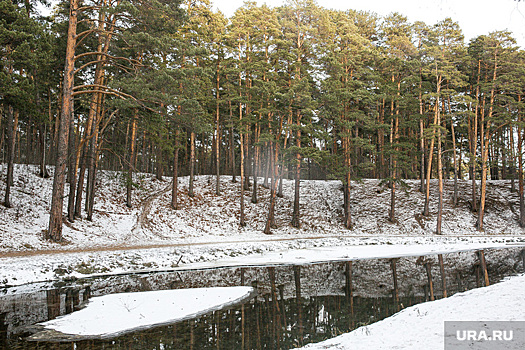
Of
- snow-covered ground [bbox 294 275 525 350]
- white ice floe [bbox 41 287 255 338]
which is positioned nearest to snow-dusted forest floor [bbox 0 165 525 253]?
white ice floe [bbox 41 287 255 338]

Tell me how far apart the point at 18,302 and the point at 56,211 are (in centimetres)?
623

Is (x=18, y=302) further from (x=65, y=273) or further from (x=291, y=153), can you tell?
(x=291, y=153)

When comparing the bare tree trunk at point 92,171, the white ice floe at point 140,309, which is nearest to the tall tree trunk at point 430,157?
the white ice floe at point 140,309

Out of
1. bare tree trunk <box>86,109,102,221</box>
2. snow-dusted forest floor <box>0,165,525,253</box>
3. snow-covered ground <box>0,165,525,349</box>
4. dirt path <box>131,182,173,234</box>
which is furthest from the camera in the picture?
dirt path <box>131,182,173,234</box>

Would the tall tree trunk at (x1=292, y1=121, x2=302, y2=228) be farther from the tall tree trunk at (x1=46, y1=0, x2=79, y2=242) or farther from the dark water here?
the tall tree trunk at (x1=46, y1=0, x2=79, y2=242)

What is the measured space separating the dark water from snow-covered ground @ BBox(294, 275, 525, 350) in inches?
35.1

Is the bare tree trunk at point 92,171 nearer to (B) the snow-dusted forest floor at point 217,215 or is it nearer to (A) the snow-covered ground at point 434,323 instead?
(B) the snow-dusted forest floor at point 217,215

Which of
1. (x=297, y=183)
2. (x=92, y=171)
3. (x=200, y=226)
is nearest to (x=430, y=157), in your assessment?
(x=297, y=183)

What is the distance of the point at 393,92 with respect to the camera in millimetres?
26203

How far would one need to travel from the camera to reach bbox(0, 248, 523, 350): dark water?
6.09 metres

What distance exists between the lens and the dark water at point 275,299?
609cm

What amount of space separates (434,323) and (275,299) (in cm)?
444

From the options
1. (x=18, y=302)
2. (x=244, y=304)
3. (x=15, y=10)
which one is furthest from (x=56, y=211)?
(x=244, y=304)

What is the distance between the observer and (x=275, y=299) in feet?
29.4
